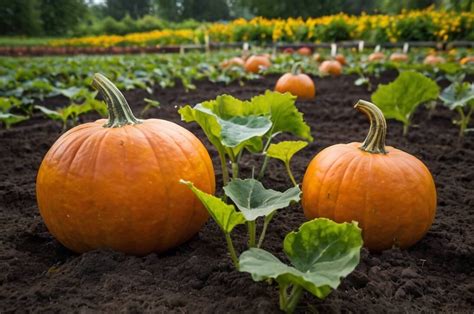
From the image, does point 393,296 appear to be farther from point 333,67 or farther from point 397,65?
point 333,67

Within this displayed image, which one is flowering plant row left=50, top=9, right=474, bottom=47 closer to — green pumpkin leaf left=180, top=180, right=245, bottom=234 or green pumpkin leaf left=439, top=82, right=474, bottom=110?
green pumpkin leaf left=439, top=82, right=474, bottom=110

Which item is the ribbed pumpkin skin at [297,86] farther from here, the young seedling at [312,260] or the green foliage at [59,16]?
the green foliage at [59,16]

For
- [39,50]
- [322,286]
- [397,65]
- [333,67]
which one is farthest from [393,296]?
[39,50]

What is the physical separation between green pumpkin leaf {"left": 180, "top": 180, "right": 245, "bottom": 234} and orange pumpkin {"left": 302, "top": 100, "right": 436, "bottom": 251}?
698 mm

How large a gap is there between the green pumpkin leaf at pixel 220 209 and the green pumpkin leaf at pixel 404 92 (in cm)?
225

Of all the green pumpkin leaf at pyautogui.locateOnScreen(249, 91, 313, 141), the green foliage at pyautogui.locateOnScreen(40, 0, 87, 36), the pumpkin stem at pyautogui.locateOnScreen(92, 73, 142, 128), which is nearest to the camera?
the pumpkin stem at pyautogui.locateOnScreen(92, 73, 142, 128)

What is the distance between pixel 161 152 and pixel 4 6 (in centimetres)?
4061

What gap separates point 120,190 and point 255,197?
570 millimetres

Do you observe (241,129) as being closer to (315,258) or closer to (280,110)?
(280,110)

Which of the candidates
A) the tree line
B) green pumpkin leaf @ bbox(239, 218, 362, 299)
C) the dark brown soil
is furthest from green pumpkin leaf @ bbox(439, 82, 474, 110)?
the tree line

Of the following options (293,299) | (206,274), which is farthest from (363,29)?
(293,299)

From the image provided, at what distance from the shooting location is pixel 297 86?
6.12 meters

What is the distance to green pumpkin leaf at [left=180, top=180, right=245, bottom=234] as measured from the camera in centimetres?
146

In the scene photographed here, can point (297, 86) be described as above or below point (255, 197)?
below
